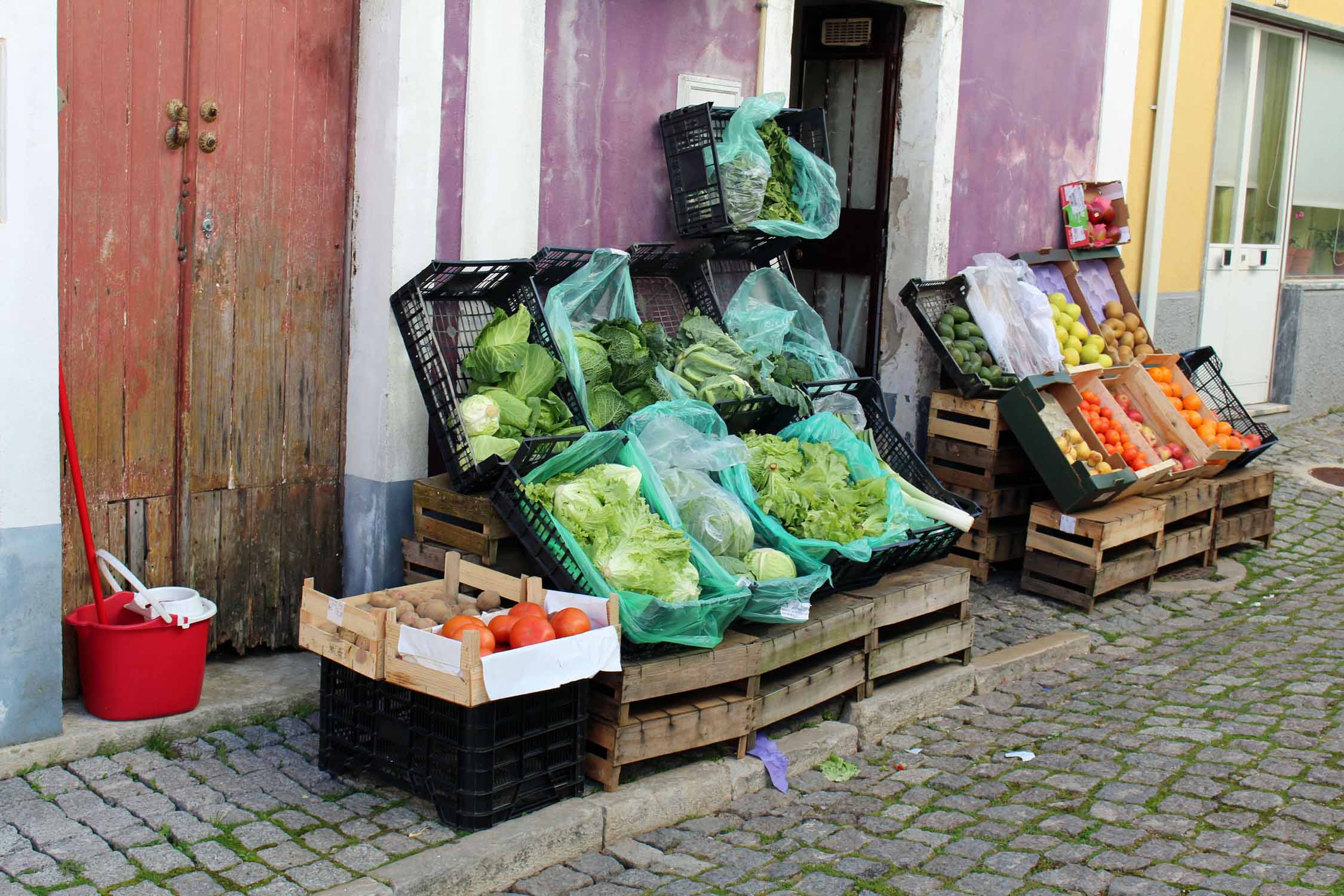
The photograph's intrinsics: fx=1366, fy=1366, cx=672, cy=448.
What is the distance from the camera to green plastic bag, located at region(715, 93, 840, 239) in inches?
247

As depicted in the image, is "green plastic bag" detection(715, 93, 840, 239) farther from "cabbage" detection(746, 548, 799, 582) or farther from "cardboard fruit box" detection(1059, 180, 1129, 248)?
"cardboard fruit box" detection(1059, 180, 1129, 248)

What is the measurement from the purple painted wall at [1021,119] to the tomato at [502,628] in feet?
15.6

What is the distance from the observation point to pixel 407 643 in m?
4.17

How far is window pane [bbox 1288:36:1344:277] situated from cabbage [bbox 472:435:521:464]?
894cm

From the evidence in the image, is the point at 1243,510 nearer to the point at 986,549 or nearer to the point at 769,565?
the point at 986,549

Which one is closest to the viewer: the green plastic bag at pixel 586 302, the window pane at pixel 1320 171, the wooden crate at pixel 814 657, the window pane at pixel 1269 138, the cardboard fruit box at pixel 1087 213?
the wooden crate at pixel 814 657

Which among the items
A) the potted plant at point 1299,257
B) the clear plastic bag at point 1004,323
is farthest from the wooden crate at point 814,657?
the potted plant at point 1299,257

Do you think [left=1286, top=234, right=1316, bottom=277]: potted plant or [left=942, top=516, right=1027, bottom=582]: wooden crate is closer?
[left=942, top=516, right=1027, bottom=582]: wooden crate

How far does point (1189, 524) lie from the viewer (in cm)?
813

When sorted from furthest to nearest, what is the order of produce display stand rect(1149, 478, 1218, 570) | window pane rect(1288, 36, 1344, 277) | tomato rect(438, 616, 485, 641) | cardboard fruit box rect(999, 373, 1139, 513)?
window pane rect(1288, 36, 1344, 277)
produce display stand rect(1149, 478, 1218, 570)
cardboard fruit box rect(999, 373, 1139, 513)
tomato rect(438, 616, 485, 641)

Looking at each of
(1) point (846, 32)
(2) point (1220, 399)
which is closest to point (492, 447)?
(1) point (846, 32)

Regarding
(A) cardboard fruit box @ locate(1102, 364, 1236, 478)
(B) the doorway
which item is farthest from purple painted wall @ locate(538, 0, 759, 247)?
(B) the doorway

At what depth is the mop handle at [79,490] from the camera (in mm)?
4512

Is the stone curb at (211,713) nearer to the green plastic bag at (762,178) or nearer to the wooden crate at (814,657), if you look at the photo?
the wooden crate at (814,657)
